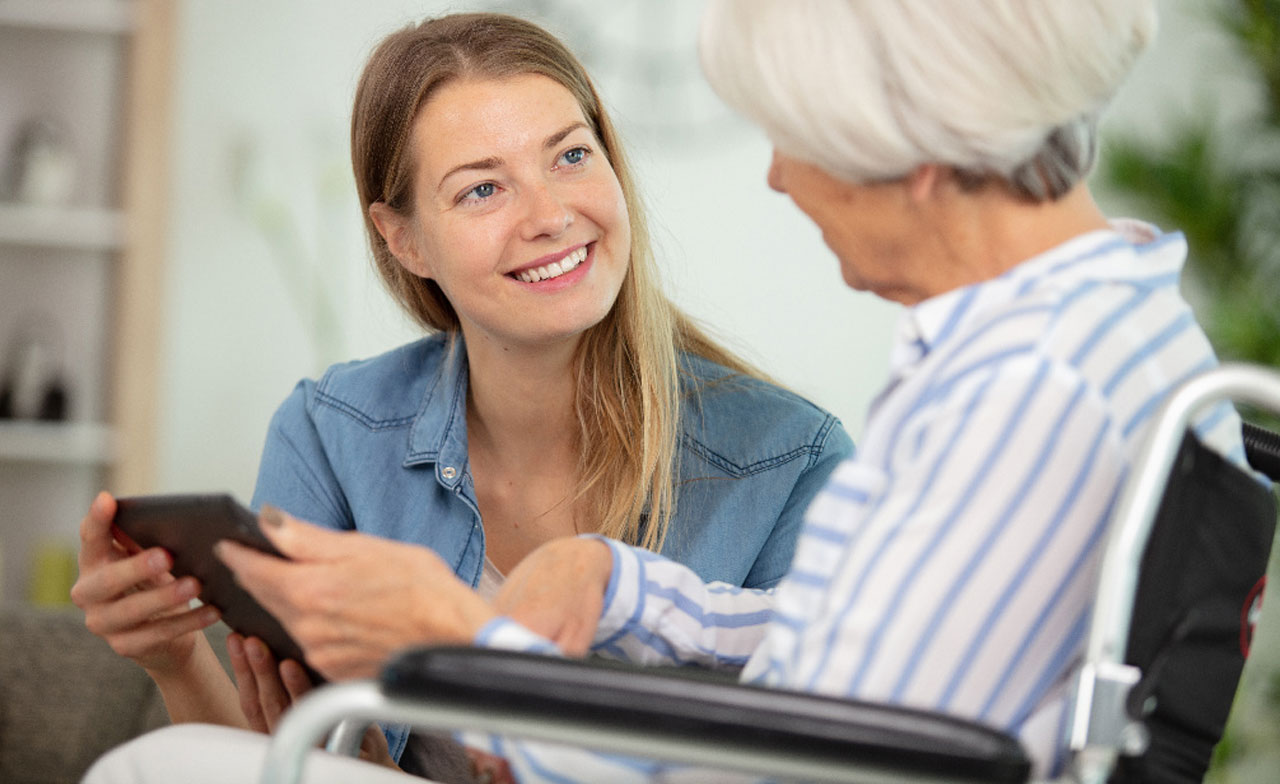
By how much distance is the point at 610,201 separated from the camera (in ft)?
5.30

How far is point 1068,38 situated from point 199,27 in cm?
310

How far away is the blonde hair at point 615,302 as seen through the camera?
160cm

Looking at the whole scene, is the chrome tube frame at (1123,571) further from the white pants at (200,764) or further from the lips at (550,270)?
the lips at (550,270)

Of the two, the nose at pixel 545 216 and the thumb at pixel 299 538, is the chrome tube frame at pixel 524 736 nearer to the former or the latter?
the thumb at pixel 299 538

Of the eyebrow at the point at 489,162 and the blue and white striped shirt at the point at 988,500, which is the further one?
the eyebrow at the point at 489,162

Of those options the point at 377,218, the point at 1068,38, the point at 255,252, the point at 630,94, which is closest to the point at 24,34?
the point at 255,252

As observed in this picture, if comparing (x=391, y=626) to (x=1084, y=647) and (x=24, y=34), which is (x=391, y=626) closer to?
(x=1084, y=647)

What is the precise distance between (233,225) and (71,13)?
25.0 inches

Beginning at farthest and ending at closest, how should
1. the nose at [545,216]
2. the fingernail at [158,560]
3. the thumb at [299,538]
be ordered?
the nose at [545,216], the fingernail at [158,560], the thumb at [299,538]

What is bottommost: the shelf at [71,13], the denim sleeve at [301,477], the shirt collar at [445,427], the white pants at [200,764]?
the white pants at [200,764]

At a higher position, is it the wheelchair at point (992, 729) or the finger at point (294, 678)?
the wheelchair at point (992, 729)

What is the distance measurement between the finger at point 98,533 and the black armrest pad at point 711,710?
61cm

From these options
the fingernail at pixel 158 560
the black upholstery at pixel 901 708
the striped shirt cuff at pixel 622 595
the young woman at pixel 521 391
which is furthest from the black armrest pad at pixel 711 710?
the young woman at pixel 521 391

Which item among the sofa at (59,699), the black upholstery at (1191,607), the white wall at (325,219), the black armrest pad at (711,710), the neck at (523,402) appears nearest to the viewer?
the black armrest pad at (711,710)
